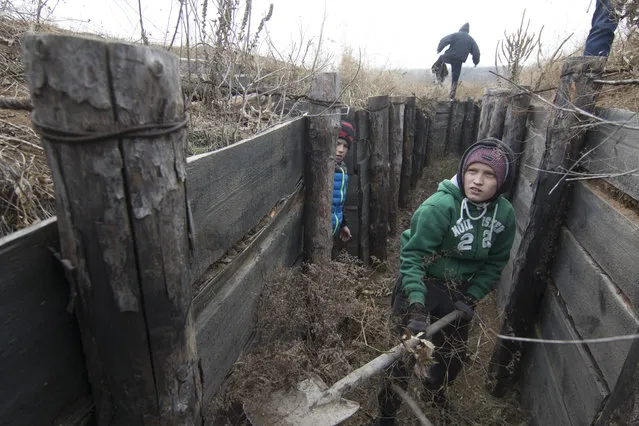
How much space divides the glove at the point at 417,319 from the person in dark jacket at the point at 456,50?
11.0 m

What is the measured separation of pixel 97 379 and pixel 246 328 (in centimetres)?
109

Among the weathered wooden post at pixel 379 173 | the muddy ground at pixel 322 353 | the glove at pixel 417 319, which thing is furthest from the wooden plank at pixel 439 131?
the glove at pixel 417 319

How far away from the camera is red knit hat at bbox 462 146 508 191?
8.42 feet

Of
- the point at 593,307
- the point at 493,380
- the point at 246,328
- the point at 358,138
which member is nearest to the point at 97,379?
the point at 246,328

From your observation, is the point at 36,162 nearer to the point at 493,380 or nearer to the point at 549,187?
the point at 549,187

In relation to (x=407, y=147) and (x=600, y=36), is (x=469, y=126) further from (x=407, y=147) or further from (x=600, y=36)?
(x=600, y=36)

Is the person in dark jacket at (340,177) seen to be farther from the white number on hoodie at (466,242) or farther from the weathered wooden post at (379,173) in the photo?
the white number on hoodie at (466,242)

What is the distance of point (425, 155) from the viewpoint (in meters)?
10.1

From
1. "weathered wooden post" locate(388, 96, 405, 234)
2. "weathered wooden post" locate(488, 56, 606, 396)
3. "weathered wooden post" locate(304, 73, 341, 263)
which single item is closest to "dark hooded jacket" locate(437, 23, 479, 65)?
"weathered wooden post" locate(388, 96, 405, 234)

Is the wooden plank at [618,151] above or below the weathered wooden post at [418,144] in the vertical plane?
above

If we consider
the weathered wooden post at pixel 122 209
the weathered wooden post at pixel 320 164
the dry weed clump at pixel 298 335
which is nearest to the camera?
the weathered wooden post at pixel 122 209

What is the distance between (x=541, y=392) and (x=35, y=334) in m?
3.10

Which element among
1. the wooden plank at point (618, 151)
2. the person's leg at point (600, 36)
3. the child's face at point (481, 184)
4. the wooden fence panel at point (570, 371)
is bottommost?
the wooden fence panel at point (570, 371)

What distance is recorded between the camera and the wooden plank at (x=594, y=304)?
179 cm
